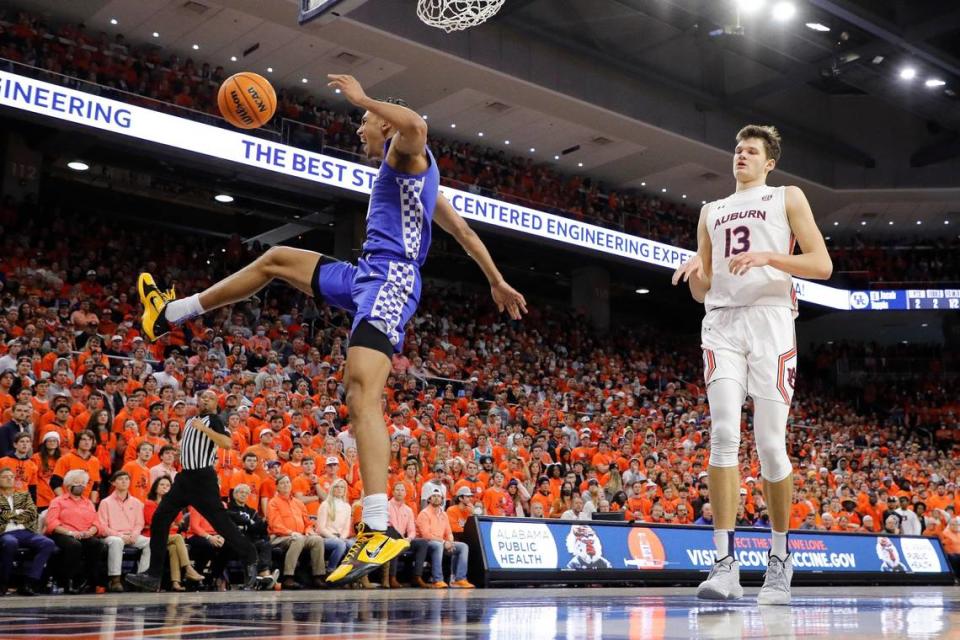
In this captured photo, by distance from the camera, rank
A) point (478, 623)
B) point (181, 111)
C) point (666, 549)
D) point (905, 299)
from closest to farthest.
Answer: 1. point (478, 623)
2. point (666, 549)
3. point (181, 111)
4. point (905, 299)

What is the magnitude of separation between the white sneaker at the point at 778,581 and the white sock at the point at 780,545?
0.02 m

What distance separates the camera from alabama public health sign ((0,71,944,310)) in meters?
15.8

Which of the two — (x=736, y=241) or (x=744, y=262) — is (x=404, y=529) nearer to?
(x=736, y=241)

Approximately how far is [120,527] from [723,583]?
6.40 m

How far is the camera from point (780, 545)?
4.98 metres

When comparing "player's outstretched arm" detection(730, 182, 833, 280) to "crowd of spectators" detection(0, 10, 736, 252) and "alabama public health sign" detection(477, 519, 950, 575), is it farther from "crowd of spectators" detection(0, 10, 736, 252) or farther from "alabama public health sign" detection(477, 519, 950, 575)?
"crowd of spectators" detection(0, 10, 736, 252)

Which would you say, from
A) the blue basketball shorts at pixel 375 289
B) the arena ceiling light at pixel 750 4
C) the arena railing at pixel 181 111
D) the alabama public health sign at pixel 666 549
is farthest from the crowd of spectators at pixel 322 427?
the arena ceiling light at pixel 750 4

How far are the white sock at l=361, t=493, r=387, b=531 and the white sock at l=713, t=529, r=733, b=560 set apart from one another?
69.1 inches

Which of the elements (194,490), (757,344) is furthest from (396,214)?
(194,490)

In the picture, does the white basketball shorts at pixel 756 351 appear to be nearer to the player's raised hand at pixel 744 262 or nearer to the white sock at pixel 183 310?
the player's raised hand at pixel 744 262

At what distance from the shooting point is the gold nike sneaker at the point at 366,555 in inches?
147

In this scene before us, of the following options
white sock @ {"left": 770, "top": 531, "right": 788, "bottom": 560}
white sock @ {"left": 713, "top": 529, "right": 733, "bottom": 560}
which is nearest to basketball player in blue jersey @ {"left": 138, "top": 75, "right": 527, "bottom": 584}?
white sock @ {"left": 713, "top": 529, "right": 733, "bottom": 560}

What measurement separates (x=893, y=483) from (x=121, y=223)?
61.1 feet

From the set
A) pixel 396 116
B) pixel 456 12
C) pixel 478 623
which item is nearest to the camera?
pixel 478 623
